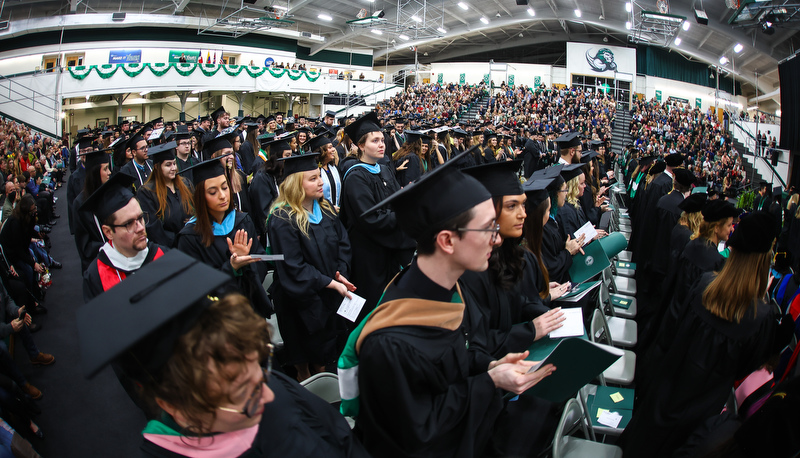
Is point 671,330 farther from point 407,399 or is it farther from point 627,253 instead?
point 627,253

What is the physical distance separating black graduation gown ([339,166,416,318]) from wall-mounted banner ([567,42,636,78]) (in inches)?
1265

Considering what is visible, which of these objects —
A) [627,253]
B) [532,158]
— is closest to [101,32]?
[532,158]

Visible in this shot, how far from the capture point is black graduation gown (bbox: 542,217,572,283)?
3422 mm

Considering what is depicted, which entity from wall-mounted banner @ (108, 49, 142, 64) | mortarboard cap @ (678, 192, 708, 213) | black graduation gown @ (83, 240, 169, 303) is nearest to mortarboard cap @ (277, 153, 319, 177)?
black graduation gown @ (83, 240, 169, 303)

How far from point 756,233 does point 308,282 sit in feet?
8.30

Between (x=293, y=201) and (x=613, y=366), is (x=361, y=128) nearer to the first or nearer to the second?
(x=293, y=201)

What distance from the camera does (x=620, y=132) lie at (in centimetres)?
2433

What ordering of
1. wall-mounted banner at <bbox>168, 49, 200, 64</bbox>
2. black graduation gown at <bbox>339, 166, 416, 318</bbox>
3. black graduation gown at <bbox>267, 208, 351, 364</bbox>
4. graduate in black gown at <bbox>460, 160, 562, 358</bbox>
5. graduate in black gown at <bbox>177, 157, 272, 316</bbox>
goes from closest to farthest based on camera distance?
graduate in black gown at <bbox>460, 160, 562, 358</bbox>, graduate in black gown at <bbox>177, 157, 272, 316</bbox>, black graduation gown at <bbox>267, 208, 351, 364</bbox>, black graduation gown at <bbox>339, 166, 416, 318</bbox>, wall-mounted banner at <bbox>168, 49, 200, 64</bbox>

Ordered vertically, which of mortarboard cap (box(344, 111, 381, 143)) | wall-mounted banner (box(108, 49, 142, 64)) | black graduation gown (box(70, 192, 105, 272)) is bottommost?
black graduation gown (box(70, 192, 105, 272))

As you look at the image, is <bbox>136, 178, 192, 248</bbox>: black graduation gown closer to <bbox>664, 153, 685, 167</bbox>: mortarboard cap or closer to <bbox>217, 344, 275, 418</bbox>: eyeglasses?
<bbox>217, 344, 275, 418</bbox>: eyeglasses

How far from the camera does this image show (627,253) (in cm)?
687

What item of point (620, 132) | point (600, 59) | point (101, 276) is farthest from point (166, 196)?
point (600, 59)

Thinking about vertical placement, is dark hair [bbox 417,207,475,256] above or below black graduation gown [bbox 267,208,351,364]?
above

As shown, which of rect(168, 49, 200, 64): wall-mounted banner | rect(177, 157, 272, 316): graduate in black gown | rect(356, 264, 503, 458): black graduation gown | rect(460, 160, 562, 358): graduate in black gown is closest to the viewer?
rect(356, 264, 503, 458): black graduation gown
